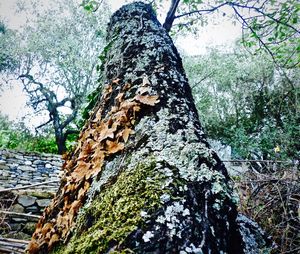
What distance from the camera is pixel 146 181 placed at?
3.40 feet

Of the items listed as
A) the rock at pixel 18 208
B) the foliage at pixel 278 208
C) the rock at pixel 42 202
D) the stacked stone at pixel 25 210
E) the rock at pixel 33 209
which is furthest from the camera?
the rock at pixel 42 202

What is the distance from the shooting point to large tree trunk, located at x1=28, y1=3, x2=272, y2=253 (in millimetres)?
893

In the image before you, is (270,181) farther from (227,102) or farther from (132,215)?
(227,102)

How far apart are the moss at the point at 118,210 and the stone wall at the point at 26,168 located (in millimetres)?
8278

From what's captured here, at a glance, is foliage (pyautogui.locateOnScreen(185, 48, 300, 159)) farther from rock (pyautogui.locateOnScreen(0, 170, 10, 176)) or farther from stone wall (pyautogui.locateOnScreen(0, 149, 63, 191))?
rock (pyautogui.locateOnScreen(0, 170, 10, 176))

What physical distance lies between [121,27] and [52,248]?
72.5 inches

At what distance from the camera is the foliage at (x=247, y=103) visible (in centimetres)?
1377

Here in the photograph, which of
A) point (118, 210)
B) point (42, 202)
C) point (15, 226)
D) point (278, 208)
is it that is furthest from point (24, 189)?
point (118, 210)

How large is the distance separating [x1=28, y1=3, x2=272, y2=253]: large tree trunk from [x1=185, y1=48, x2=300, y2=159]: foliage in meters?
11.0

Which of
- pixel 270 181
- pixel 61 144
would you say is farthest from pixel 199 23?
pixel 61 144

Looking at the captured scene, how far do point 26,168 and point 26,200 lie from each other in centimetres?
336

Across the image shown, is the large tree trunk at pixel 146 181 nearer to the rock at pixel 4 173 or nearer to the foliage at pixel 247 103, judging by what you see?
the rock at pixel 4 173

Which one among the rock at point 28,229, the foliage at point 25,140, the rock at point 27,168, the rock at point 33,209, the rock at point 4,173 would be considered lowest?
Answer: the rock at point 28,229

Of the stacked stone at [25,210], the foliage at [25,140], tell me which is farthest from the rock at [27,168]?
the foliage at [25,140]
